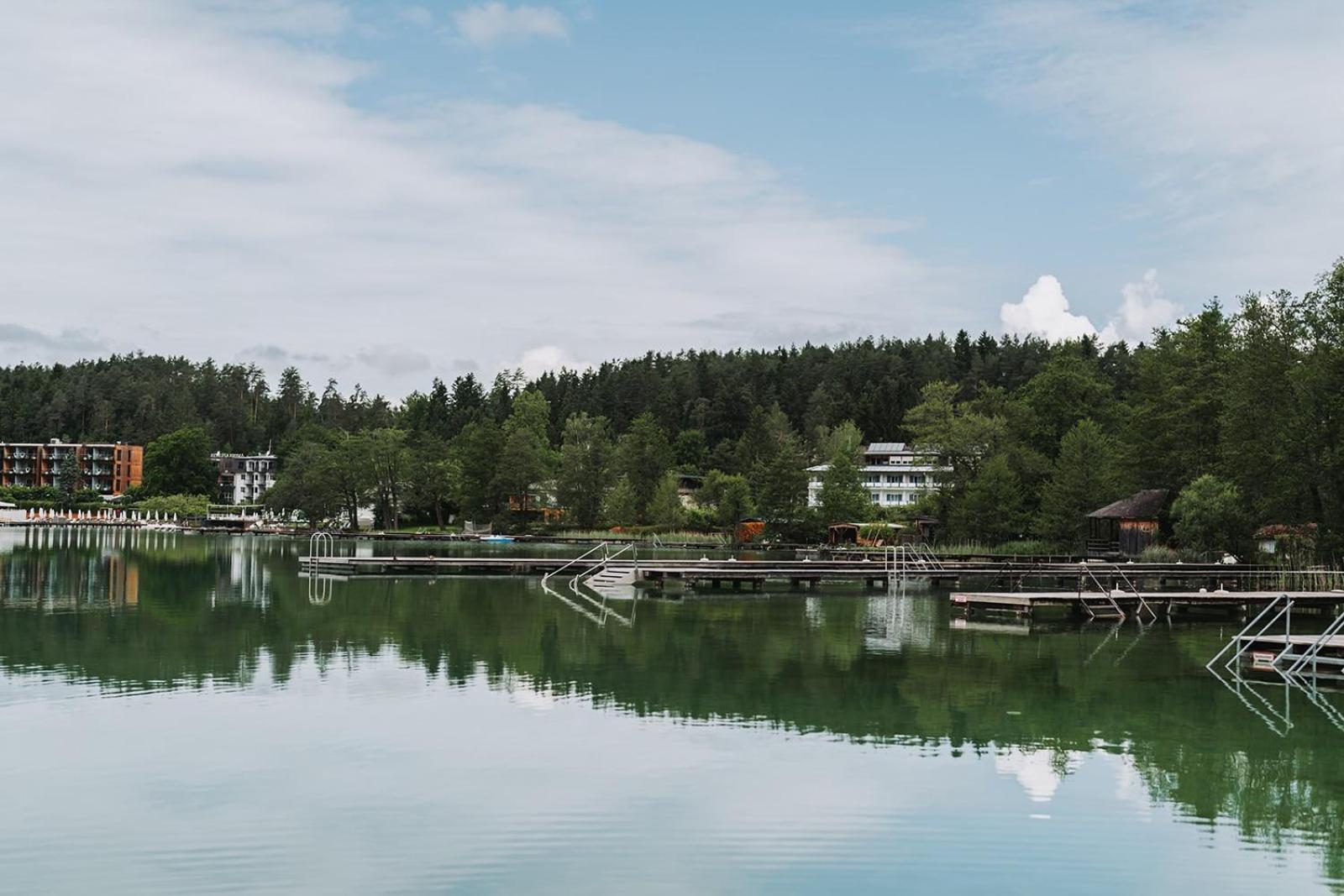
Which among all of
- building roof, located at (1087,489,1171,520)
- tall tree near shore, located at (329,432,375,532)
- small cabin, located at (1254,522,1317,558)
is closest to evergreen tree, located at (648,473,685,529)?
tall tree near shore, located at (329,432,375,532)

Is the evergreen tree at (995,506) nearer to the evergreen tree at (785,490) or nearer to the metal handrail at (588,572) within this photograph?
the evergreen tree at (785,490)

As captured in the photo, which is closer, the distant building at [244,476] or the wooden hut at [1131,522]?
the wooden hut at [1131,522]

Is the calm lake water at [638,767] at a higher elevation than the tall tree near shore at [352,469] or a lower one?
lower

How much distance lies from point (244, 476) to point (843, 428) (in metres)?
91.1

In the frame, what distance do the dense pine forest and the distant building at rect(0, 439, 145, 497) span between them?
8553mm

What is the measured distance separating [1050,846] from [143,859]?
10.5 metres

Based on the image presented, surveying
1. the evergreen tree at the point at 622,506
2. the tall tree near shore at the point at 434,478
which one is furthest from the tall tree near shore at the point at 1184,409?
the tall tree near shore at the point at 434,478

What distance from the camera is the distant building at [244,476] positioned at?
16938 centimetres

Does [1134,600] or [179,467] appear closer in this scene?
[1134,600]

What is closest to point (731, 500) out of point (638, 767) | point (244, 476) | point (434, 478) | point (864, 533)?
point (864, 533)

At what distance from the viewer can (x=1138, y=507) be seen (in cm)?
6669

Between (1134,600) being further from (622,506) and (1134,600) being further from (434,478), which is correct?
(434,478)

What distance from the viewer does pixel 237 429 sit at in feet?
632

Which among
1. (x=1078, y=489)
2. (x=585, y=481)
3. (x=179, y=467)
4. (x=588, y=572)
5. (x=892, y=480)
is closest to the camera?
(x=588, y=572)
